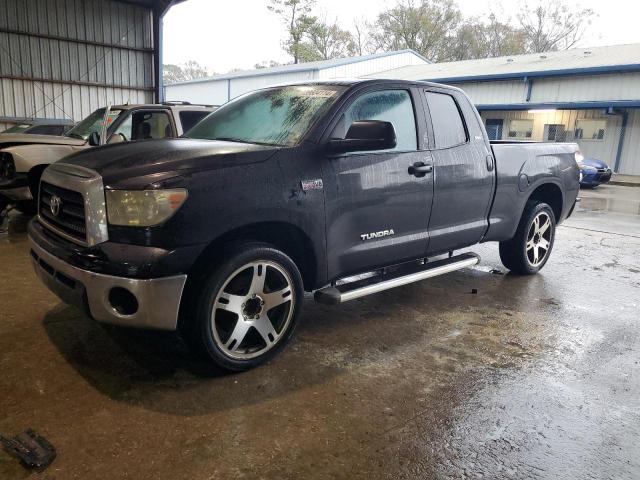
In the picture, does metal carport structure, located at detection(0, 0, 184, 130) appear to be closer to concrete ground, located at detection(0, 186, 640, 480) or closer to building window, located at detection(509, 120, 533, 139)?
concrete ground, located at detection(0, 186, 640, 480)

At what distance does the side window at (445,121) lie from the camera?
4.20 m

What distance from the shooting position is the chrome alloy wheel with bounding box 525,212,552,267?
5413 mm

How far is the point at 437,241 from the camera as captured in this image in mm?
4215

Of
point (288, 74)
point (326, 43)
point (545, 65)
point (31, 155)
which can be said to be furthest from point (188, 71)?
point (31, 155)

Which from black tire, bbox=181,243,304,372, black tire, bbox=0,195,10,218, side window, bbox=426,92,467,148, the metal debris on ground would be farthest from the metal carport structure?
the metal debris on ground

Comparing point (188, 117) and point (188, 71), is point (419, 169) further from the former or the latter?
point (188, 71)

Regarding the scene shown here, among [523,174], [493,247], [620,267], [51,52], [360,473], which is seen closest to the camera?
[360,473]

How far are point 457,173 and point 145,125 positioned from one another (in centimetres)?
454

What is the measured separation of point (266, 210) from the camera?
119 inches

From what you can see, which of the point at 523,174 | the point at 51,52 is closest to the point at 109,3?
the point at 51,52

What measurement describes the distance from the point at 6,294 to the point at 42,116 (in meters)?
13.3

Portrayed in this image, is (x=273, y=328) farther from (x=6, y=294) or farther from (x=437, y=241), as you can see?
(x=6, y=294)

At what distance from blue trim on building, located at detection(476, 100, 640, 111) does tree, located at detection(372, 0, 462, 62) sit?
81.1 feet

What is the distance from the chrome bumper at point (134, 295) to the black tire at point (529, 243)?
12.6 feet
